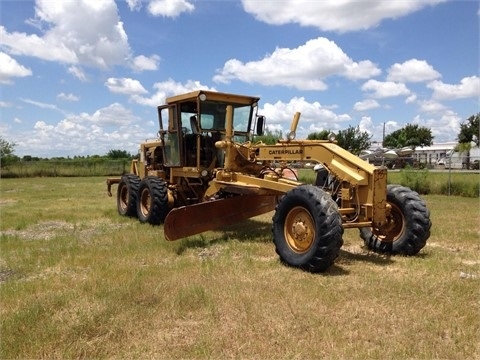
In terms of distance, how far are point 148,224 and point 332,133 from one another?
467 cm

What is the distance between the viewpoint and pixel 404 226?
673 centimetres

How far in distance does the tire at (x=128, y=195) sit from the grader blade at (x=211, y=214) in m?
3.40

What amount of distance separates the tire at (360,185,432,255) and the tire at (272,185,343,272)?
1367 millimetres


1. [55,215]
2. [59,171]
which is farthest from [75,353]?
[59,171]

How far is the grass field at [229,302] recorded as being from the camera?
12.4ft

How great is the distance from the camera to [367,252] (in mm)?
7156

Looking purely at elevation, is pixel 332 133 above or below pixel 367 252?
above

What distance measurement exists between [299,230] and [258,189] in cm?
174

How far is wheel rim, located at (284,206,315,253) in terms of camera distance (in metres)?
6.21

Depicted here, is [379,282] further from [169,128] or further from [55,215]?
[55,215]

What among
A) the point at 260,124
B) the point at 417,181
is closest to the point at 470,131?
the point at 417,181

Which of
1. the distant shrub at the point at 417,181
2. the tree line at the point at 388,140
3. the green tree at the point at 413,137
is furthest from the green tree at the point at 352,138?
the distant shrub at the point at 417,181

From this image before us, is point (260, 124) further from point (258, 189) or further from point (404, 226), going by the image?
point (404, 226)

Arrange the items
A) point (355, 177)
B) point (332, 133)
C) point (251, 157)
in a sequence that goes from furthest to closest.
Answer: point (251, 157) < point (332, 133) < point (355, 177)
